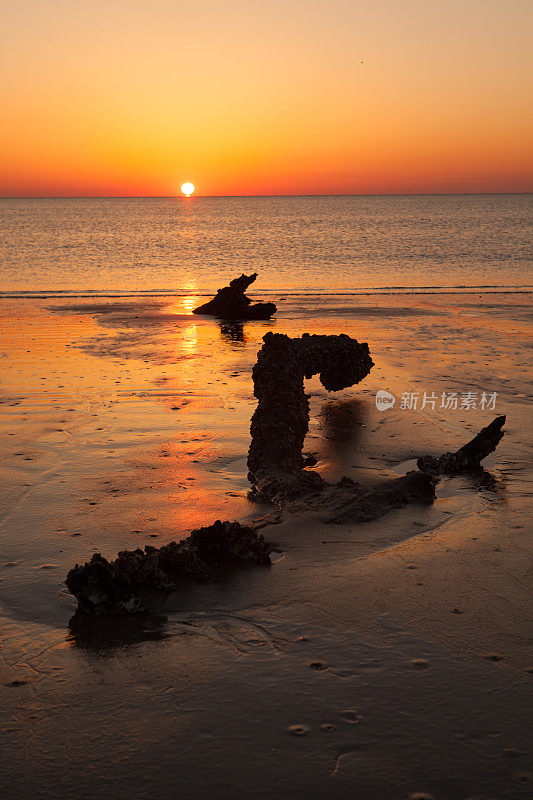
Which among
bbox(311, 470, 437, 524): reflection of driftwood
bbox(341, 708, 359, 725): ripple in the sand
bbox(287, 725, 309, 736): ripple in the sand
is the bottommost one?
bbox(287, 725, 309, 736): ripple in the sand

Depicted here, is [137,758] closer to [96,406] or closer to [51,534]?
[51,534]

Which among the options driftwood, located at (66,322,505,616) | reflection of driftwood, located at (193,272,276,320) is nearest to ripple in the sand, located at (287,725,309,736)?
driftwood, located at (66,322,505,616)

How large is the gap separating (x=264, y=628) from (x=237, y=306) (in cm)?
1520

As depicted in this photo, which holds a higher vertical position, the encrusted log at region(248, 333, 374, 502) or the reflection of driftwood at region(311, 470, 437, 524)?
the encrusted log at region(248, 333, 374, 502)

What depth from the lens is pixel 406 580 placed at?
4.66 m

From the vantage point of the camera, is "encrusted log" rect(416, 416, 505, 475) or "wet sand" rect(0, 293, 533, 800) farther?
"encrusted log" rect(416, 416, 505, 475)

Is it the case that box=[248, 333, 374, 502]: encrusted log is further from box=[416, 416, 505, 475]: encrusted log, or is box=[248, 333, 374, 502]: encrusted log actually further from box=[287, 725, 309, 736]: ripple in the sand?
box=[287, 725, 309, 736]: ripple in the sand

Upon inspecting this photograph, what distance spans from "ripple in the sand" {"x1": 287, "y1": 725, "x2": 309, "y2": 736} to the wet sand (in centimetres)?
1

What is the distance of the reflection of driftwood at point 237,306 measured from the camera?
18.6m

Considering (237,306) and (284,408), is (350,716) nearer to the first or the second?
(284,408)

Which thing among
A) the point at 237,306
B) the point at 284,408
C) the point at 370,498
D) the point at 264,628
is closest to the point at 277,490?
the point at 370,498

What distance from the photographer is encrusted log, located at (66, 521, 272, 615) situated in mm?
4145

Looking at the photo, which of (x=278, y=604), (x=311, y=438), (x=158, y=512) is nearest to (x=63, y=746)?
(x=278, y=604)

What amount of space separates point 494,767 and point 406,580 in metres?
1.69
